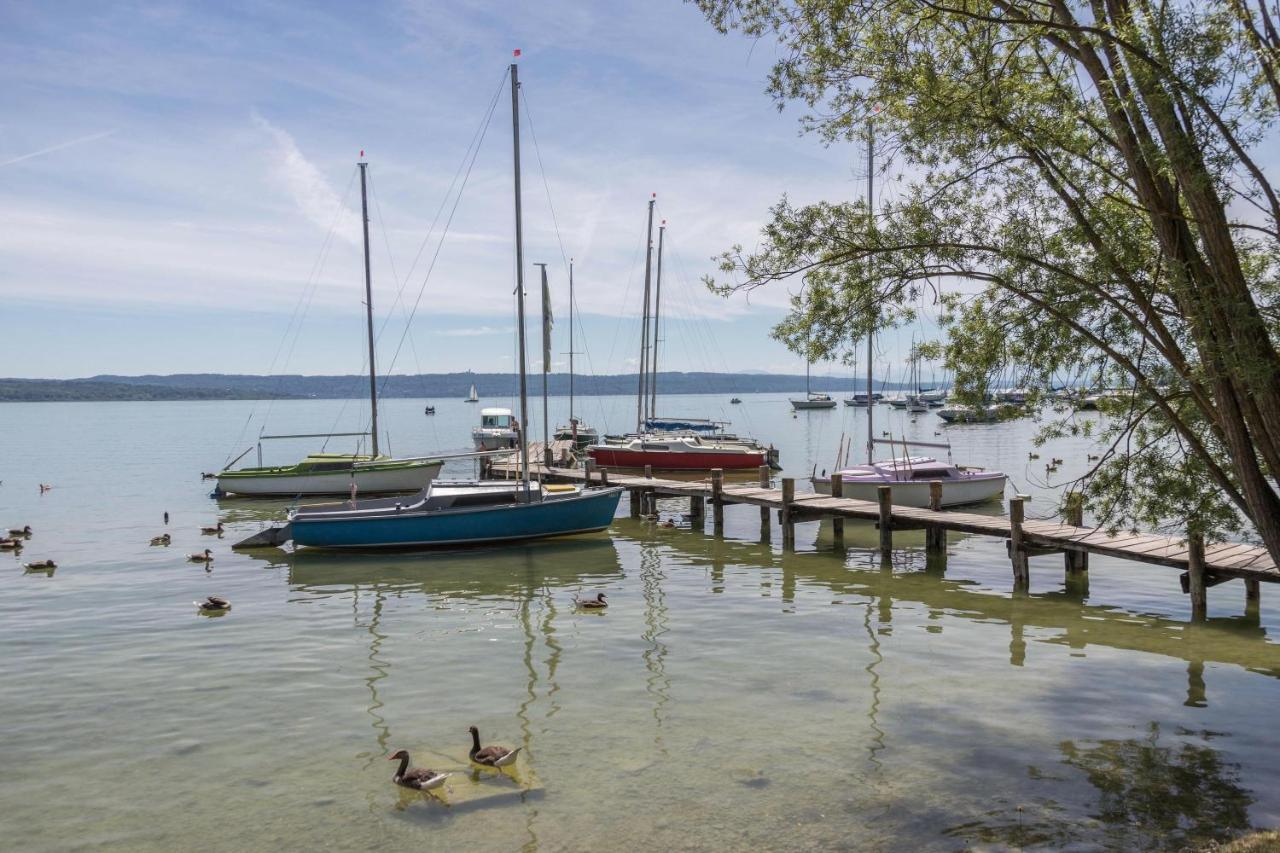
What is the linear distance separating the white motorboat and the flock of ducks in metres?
22.0

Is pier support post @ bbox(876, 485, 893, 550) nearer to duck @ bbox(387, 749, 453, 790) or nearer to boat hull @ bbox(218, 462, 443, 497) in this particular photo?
duck @ bbox(387, 749, 453, 790)

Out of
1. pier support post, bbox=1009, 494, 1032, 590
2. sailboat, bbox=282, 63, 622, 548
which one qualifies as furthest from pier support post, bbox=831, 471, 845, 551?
sailboat, bbox=282, 63, 622, 548

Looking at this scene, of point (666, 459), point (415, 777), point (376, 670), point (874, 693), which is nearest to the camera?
point (415, 777)

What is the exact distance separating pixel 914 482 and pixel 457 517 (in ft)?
53.6

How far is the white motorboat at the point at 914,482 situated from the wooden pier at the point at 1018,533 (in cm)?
290

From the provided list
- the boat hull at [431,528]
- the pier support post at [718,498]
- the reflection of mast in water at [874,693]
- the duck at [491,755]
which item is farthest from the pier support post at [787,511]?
the duck at [491,755]

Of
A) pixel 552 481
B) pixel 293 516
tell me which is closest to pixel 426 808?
pixel 293 516

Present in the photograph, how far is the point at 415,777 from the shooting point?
9.91 m

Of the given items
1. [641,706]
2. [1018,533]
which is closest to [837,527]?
Result: [1018,533]

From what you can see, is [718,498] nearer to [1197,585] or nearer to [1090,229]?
[1197,585]

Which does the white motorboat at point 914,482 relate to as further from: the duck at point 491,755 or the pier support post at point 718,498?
the duck at point 491,755

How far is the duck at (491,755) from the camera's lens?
10398mm

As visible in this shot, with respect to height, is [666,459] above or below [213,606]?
above

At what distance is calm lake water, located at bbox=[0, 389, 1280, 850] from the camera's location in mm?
9359
